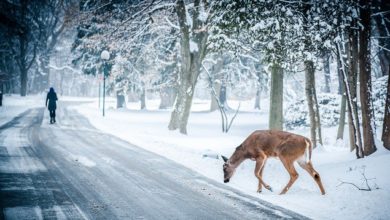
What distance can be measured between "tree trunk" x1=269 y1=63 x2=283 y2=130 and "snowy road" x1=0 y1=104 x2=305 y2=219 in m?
4.57

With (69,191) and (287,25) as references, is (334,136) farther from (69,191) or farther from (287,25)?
(69,191)

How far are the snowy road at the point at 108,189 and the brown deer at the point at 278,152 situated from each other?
730mm

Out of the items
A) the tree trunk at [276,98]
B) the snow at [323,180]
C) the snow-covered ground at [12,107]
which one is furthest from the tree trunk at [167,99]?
the tree trunk at [276,98]

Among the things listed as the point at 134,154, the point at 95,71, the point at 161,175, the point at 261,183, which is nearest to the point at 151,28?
the point at 134,154

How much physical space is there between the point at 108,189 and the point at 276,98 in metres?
7.59

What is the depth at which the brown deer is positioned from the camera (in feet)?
23.8

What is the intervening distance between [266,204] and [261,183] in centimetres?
105

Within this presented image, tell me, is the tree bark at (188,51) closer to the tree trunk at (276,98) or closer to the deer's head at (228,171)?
the tree trunk at (276,98)

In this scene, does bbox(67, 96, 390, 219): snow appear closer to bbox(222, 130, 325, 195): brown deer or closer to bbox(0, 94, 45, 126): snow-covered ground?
bbox(222, 130, 325, 195): brown deer

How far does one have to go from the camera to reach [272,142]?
756cm

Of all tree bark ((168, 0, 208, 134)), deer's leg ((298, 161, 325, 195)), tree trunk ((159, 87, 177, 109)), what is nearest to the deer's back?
deer's leg ((298, 161, 325, 195))

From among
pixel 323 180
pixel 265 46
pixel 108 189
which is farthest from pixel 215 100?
pixel 108 189

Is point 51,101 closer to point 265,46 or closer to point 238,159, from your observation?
point 265,46

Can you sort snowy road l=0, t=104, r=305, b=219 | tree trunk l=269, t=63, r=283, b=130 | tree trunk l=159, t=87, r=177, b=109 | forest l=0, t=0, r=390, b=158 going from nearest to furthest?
snowy road l=0, t=104, r=305, b=219 < forest l=0, t=0, r=390, b=158 < tree trunk l=269, t=63, r=283, b=130 < tree trunk l=159, t=87, r=177, b=109
